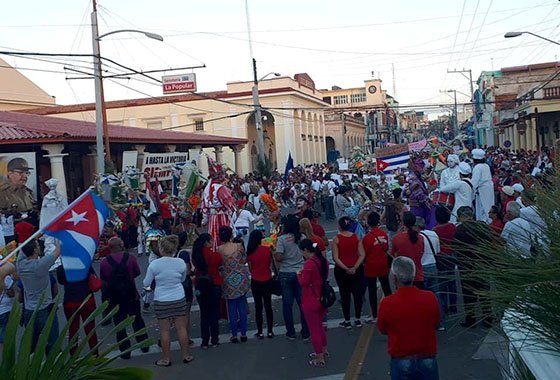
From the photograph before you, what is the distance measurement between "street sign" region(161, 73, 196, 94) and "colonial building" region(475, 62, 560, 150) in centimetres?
1554

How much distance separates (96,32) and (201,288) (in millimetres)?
13841

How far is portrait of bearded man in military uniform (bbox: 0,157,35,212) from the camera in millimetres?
16547

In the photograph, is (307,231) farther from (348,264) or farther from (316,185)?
(316,185)

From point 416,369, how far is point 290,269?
3.14 m

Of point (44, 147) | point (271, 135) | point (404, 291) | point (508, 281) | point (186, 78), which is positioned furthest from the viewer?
point (271, 135)

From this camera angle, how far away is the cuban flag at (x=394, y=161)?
15.5m

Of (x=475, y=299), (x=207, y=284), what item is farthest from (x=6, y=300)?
(x=475, y=299)

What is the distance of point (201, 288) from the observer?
7.49 m

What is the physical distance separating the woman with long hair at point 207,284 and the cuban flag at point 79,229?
1894mm

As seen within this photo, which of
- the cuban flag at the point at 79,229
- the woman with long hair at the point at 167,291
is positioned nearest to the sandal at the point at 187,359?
the woman with long hair at the point at 167,291

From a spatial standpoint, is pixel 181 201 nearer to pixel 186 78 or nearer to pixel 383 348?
pixel 383 348

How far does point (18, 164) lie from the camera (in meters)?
17.7

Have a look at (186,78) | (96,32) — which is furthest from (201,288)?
(186,78)

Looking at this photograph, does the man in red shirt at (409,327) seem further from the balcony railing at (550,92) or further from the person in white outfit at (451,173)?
the balcony railing at (550,92)
